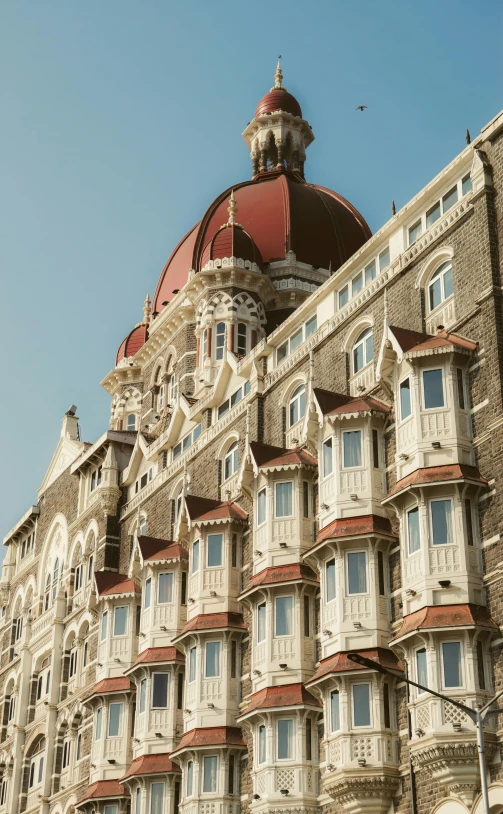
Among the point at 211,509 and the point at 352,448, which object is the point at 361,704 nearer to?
the point at 352,448

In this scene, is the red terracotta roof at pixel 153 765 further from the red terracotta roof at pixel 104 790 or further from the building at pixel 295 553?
the red terracotta roof at pixel 104 790

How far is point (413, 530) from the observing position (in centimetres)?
3256

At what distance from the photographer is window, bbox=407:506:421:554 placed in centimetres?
3228

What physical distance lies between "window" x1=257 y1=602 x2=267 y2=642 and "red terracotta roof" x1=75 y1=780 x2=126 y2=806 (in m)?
9.55

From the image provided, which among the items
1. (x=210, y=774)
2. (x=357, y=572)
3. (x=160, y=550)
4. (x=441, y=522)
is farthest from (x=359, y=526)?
(x=160, y=550)

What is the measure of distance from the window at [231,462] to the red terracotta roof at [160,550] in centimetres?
286

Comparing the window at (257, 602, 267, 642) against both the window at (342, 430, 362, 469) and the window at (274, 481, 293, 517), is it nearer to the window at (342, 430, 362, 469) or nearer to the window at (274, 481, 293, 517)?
the window at (274, 481, 293, 517)

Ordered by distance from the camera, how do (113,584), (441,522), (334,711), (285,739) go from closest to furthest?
(441,522) → (334,711) → (285,739) → (113,584)

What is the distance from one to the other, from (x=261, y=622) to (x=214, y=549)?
156 inches

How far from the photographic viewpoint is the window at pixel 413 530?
32.3 metres

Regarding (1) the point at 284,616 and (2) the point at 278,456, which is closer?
(1) the point at 284,616

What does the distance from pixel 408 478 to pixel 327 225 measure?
28977mm

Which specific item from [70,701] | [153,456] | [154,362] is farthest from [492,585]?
[154,362]

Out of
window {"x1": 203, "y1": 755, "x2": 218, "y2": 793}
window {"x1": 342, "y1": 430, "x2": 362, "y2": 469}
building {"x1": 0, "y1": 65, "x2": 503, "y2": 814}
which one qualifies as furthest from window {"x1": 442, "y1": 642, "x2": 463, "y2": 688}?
window {"x1": 203, "y1": 755, "x2": 218, "y2": 793}
